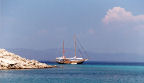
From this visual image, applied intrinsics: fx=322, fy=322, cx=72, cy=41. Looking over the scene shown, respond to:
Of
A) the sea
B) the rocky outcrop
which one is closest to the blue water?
the sea

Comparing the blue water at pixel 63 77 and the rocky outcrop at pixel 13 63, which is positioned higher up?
the rocky outcrop at pixel 13 63

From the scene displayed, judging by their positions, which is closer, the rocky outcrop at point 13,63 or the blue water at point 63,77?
the blue water at point 63,77

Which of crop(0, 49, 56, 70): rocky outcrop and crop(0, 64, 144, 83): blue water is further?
crop(0, 49, 56, 70): rocky outcrop

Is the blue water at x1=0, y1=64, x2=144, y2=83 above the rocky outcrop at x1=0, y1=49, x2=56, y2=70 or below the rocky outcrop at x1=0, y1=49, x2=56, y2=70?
below

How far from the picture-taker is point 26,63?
4555 inches

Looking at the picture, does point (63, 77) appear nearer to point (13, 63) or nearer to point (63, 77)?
point (63, 77)

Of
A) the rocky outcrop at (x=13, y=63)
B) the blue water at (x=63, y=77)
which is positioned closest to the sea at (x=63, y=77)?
the blue water at (x=63, y=77)

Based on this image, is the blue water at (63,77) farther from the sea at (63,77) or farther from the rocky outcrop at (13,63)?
the rocky outcrop at (13,63)

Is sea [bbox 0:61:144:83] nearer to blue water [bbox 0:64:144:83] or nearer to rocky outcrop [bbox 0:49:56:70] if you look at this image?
blue water [bbox 0:64:144:83]

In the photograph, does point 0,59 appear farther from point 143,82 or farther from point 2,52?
point 143,82

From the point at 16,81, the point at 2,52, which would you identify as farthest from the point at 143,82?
the point at 2,52

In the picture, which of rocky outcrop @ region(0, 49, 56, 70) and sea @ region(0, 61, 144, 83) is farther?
rocky outcrop @ region(0, 49, 56, 70)

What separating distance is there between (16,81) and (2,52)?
53.2 m

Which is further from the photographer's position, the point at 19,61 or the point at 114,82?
the point at 19,61
